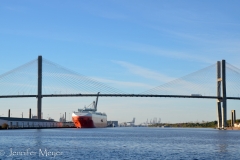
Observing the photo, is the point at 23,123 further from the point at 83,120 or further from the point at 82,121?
the point at 83,120

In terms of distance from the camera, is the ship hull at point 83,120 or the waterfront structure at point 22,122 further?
the ship hull at point 83,120

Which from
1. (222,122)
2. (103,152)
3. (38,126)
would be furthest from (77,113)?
(103,152)

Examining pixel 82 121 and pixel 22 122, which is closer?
pixel 22 122

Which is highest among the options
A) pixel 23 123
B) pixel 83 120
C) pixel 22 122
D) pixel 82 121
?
pixel 83 120

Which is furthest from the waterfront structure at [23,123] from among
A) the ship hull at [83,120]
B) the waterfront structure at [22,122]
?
the ship hull at [83,120]

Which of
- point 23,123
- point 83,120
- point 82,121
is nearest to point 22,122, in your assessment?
point 23,123

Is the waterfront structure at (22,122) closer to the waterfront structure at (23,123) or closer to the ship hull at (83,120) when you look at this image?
the waterfront structure at (23,123)

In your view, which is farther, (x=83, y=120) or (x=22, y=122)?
(x=83, y=120)

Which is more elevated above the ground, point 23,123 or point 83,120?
point 83,120

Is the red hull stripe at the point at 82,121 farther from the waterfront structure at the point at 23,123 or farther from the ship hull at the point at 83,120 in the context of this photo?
the waterfront structure at the point at 23,123

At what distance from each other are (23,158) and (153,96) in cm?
8327

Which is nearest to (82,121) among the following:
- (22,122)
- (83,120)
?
(83,120)

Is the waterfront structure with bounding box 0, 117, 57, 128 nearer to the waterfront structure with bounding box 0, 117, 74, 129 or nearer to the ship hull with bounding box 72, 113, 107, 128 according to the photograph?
the waterfront structure with bounding box 0, 117, 74, 129

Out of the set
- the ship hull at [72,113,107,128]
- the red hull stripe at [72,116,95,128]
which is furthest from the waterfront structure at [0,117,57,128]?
the ship hull at [72,113,107,128]
